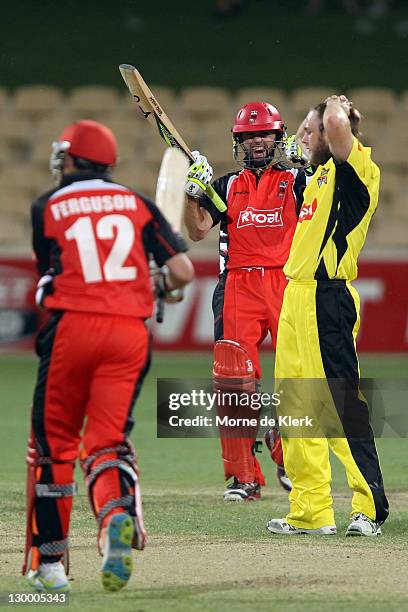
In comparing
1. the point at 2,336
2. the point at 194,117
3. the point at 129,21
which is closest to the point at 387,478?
the point at 2,336

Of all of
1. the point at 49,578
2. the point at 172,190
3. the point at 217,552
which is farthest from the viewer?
the point at 217,552

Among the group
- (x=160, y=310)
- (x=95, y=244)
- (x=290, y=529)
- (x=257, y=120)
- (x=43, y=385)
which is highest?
(x=257, y=120)

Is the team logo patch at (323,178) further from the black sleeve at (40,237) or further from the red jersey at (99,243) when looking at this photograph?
the black sleeve at (40,237)

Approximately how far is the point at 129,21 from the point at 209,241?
8098 mm

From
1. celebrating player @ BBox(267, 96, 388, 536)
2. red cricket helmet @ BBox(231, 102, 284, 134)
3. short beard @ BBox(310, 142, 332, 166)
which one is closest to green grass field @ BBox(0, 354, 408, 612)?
celebrating player @ BBox(267, 96, 388, 536)

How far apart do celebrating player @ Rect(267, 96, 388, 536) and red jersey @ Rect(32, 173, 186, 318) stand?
1483 millimetres

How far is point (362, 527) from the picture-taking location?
641 centimetres

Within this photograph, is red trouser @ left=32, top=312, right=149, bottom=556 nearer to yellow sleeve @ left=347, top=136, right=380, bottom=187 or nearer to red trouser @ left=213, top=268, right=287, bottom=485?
yellow sleeve @ left=347, top=136, right=380, bottom=187

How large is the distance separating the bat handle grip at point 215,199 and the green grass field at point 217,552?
1630 mm

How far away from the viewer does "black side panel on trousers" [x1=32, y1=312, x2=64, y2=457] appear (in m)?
5.04

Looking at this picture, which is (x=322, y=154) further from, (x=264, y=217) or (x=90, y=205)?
(x=90, y=205)

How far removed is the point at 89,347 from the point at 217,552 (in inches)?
58.2

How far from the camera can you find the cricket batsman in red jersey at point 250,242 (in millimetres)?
7598

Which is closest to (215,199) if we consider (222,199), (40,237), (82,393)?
(222,199)
